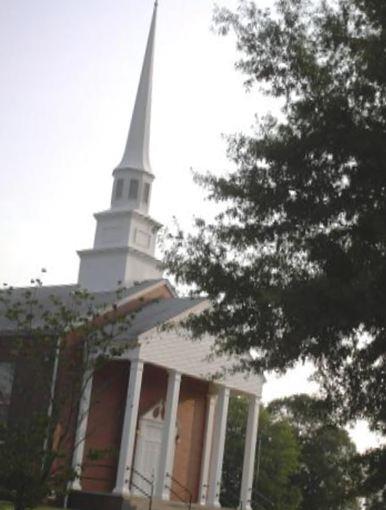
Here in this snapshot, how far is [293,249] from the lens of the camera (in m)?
13.7

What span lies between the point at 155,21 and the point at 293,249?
32728mm

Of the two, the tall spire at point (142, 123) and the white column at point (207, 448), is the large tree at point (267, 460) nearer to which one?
the white column at point (207, 448)

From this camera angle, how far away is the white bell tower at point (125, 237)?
36.3 metres

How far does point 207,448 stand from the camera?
32.6 metres

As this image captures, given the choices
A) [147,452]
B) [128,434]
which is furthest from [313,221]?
[147,452]

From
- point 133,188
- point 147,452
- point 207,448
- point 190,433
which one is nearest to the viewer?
point 147,452

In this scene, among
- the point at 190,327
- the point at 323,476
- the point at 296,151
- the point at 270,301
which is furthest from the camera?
the point at 323,476

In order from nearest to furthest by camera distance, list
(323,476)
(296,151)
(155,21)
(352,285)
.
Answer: (352,285) → (296,151) → (155,21) → (323,476)

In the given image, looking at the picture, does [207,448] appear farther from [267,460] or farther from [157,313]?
[267,460]

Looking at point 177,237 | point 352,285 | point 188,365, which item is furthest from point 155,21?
point 352,285

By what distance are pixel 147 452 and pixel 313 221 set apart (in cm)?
1895

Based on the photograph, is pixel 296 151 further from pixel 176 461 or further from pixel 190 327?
pixel 176 461

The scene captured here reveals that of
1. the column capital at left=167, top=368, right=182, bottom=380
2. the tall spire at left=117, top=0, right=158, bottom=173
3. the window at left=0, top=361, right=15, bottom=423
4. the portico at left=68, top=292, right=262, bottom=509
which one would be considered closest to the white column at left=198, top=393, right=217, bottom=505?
the portico at left=68, top=292, right=262, bottom=509

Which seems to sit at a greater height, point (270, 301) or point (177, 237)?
point (177, 237)
